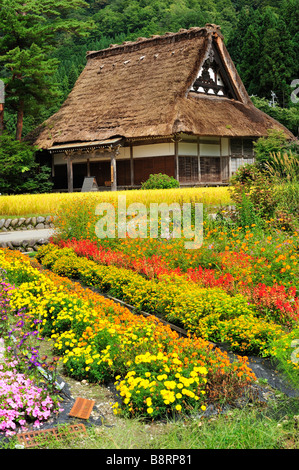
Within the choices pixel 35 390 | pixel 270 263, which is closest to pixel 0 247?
pixel 270 263

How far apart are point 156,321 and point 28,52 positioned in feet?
62.0

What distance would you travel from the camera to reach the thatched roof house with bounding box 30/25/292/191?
21438 millimetres

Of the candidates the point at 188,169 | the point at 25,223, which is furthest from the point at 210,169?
the point at 25,223

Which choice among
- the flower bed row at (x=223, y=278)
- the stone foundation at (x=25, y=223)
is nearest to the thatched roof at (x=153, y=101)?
the stone foundation at (x=25, y=223)

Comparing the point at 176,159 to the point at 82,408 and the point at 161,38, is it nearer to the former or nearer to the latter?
the point at 161,38

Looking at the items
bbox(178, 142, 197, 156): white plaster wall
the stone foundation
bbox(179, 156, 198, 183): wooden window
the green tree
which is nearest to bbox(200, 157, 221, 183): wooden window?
bbox(179, 156, 198, 183): wooden window

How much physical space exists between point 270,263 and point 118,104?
18.3m

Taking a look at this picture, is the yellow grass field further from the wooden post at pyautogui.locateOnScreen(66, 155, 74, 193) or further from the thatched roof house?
the wooden post at pyautogui.locateOnScreen(66, 155, 74, 193)

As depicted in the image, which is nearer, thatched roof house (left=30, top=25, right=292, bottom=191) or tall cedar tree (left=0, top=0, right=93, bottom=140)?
thatched roof house (left=30, top=25, right=292, bottom=191)

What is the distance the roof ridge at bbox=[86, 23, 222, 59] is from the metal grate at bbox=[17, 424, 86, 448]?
73.2 ft

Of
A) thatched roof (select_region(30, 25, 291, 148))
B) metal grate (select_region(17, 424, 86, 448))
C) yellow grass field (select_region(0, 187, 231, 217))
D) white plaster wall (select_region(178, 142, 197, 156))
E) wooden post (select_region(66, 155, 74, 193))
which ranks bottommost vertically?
metal grate (select_region(17, 424, 86, 448))

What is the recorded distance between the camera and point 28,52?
2189 centimetres

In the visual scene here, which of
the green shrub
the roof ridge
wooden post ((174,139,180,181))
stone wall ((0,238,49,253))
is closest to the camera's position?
stone wall ((0,238,49,253))

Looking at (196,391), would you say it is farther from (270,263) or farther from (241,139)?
(241,139)
